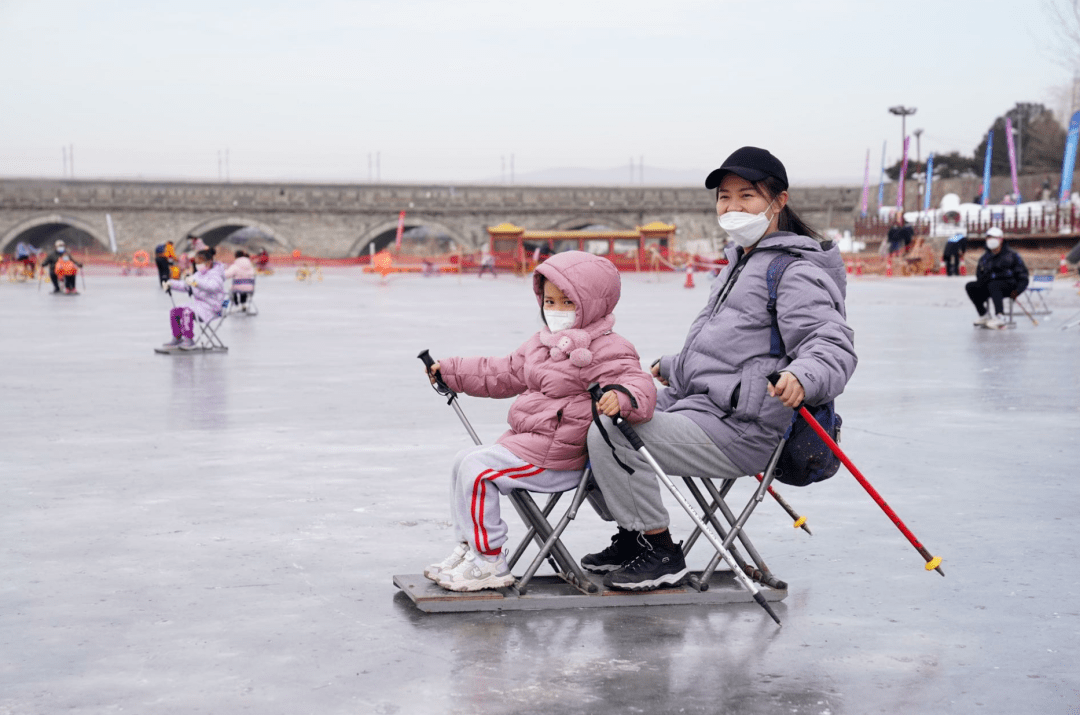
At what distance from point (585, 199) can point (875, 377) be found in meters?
57.4

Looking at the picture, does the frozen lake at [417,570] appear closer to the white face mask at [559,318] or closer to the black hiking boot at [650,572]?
the black hiking boot at [650,572]

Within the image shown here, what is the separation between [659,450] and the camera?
12.8 feet

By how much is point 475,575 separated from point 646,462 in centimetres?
66

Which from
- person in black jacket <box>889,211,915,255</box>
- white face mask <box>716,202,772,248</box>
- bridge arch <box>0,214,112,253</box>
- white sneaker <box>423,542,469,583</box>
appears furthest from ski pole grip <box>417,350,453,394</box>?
bridge arch <box>0,214,112,253</box>

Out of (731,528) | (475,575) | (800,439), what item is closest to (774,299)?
(800,439)

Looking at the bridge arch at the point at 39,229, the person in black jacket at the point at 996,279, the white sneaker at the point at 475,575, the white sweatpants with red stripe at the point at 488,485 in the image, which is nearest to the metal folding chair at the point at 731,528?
the white sweatpants with red stripe at the point at 488,485

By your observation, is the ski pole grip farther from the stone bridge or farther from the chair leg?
the stone bridge

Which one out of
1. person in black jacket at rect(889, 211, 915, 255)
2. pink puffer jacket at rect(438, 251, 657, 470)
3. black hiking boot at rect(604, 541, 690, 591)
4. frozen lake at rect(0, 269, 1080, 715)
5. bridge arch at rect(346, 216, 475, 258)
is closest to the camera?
frozen lake at rect(0, 269, 1080, 715)

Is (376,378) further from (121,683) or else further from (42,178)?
(42,178)

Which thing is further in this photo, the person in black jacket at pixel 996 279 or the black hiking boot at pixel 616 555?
the person in black jacket at pixel 996 279

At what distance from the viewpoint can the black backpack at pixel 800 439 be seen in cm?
386

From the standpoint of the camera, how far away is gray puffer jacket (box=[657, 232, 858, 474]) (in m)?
3.83

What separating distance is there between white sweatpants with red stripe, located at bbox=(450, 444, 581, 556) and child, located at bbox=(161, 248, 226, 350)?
31.9ft

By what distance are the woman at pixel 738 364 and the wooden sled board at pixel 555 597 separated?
5 cm
